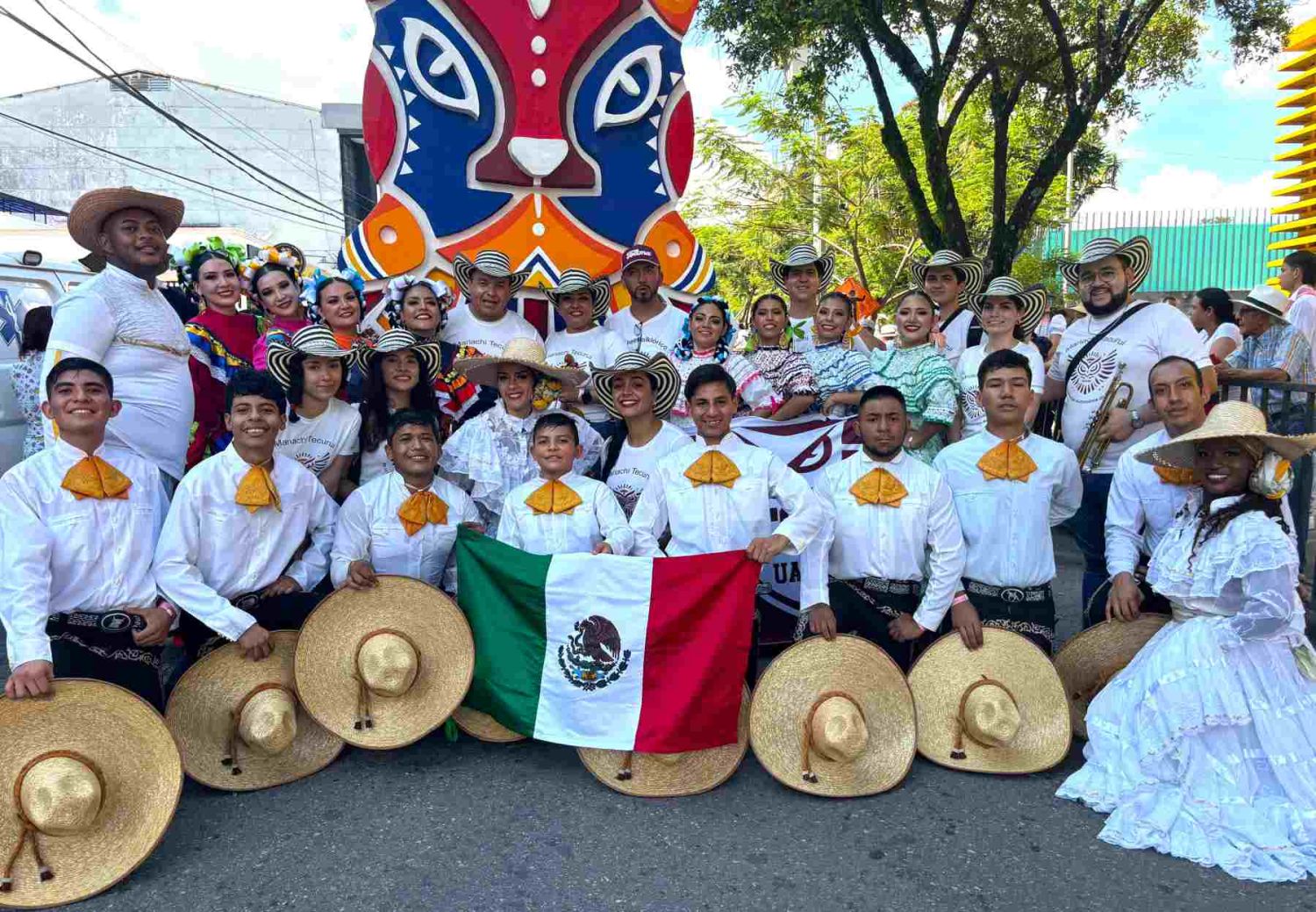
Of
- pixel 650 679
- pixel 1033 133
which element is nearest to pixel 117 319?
pixel 650 679

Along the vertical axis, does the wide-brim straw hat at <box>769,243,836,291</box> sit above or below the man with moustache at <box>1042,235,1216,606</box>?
above

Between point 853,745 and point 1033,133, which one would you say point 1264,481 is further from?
point 1033,133

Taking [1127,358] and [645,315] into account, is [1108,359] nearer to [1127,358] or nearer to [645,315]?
[1127,358]

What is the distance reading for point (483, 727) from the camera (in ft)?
12.8

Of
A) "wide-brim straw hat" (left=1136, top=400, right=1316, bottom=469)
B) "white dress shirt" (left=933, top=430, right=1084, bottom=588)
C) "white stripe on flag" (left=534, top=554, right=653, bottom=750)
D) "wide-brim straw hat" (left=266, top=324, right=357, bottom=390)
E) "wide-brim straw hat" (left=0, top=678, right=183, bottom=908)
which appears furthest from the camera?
"wide-brim straw hat" (left=266, top=324, right=357, bottom=390)

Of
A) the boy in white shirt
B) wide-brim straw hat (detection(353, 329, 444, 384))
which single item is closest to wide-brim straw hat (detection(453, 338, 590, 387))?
wide-brim straw hat (detection(353, 329, 444, 384))

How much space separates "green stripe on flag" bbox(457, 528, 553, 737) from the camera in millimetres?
3791

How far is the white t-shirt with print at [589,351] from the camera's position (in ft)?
17.2

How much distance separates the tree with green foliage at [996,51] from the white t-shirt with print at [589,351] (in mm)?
4865

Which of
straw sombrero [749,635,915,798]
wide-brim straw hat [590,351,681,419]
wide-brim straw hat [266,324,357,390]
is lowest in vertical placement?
straw sombrero [749,635,915,798]

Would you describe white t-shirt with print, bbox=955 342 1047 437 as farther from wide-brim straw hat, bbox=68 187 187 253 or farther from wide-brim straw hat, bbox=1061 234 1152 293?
wide-brim straw hat, bbox=68 187 187 253

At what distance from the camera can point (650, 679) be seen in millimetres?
3686

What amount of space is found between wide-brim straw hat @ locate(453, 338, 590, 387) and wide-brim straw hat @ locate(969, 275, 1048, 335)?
2202mm

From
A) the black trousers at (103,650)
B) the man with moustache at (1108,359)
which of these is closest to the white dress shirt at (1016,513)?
the man with moustache at (1108,359)
